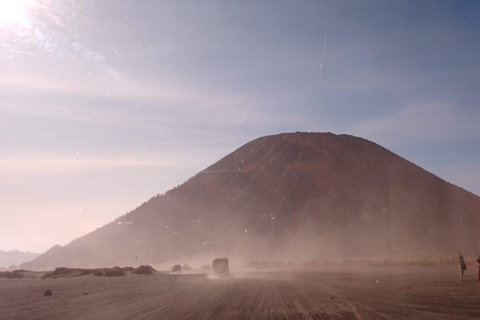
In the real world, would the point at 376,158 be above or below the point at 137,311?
above

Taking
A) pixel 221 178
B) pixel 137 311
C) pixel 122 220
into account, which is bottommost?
pixel 137 311

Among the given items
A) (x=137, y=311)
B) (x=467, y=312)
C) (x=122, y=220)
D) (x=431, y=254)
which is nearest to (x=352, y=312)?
(x=467, y=312)

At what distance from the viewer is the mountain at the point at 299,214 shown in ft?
371

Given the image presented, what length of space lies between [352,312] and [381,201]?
109501 mm

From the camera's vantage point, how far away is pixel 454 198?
5005 inches

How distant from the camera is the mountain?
113 m

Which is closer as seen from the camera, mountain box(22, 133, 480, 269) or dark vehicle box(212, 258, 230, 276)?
dark vehicle box(212, 258, 230, 276)

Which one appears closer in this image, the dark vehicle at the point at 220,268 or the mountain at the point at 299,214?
the dark vehicle at the point at 220,268

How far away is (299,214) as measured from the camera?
127688 mm

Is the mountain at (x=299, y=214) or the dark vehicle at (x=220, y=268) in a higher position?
the mountain at (x=299, y=214)

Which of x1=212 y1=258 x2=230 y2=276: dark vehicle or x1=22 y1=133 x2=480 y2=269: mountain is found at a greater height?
x1=22 y1=133 x2=480 y2=269: mountain

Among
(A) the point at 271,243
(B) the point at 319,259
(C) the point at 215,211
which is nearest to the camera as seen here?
(B) the point at 319,259

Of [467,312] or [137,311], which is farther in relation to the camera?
[137,311]

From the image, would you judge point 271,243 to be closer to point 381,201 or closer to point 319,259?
point 319,259
